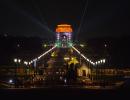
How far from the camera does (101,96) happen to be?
20797 millimetres

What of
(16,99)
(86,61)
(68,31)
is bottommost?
(16,99)

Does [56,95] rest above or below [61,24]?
below

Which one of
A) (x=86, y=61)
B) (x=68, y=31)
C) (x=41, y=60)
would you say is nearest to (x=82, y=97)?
(x=86, y=61)

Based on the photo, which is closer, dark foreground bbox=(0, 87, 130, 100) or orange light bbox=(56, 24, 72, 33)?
dark foreground bbox=(0, 87, 130, 100)

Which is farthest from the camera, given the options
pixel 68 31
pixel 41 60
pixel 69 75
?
pixel 68 31

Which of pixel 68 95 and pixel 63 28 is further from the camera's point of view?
pixel 63 28

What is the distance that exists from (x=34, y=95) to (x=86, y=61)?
2041 inches

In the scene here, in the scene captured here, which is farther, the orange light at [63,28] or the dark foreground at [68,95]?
the orange light at [63,28]

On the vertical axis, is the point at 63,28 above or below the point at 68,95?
above

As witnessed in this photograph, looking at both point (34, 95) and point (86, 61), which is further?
point (86, 61)

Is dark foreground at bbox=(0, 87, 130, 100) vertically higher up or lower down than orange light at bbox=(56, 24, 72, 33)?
lower down

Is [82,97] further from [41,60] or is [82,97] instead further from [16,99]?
[41,60]

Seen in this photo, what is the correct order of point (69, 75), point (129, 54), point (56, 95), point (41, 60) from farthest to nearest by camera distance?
point (129, 54)
point (41, 60)
point (69, 75)
point (56, 95)

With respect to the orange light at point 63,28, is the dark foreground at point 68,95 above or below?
below
